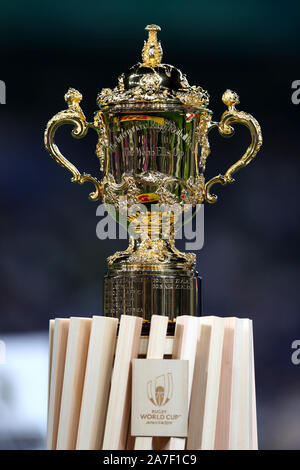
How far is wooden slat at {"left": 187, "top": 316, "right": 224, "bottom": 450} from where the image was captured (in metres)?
2.62

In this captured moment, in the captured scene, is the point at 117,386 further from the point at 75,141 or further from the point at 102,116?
the point at 75,141

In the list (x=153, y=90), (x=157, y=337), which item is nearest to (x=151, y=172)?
(x=153, y=90)

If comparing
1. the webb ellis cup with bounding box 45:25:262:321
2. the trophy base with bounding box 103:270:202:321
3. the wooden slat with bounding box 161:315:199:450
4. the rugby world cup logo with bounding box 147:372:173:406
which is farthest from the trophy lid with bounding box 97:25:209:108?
the rugby world cup logo with bounding box 147:372:173:406

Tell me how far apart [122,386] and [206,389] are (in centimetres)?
21

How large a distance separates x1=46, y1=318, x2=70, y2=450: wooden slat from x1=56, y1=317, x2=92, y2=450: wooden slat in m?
0.04

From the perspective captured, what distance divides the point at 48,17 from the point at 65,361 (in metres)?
1.82

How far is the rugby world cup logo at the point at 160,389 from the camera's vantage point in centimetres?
259

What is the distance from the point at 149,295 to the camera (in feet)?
9.44

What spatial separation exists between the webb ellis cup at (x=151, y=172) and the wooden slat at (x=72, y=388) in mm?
236

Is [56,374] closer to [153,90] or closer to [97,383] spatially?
[97,383]

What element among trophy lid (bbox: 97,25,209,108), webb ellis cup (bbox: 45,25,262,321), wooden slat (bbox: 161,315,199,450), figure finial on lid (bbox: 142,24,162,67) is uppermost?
figure finial on lid (bbox: 142,24,162,67)

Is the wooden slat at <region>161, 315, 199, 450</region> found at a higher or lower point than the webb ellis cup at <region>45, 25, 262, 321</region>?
lower

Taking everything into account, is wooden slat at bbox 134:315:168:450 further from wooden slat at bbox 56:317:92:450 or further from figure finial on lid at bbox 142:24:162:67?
figure finial on lid at bbox 142:24:162:67

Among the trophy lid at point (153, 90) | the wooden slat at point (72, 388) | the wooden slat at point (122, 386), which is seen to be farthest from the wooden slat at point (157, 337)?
the trophy lid at point (153, 90)
